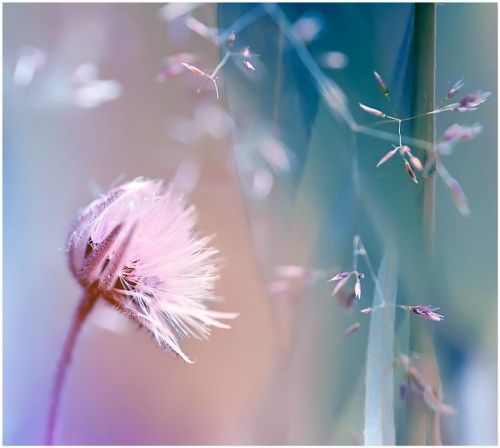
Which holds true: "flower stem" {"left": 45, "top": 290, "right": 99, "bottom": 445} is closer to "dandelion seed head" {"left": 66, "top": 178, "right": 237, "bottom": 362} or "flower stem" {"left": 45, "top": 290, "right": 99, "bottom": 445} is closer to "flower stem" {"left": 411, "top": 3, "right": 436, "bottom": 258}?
"dandelion seed head" {"left": 66, "top": 178, "right": 237, "bottom": 362}

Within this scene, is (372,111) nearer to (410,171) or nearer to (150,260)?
(410,171)

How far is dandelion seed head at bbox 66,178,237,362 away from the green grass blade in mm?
166

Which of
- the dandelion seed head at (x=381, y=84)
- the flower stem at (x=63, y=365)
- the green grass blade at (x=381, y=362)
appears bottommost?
the flower stem at (x=63, y=365)

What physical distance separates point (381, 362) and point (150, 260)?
0.28 meters

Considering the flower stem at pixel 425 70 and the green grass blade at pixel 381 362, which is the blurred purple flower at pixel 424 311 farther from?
the flower stem at pixel 425 70

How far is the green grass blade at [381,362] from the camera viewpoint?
0.46 metres

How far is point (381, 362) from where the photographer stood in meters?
0.46

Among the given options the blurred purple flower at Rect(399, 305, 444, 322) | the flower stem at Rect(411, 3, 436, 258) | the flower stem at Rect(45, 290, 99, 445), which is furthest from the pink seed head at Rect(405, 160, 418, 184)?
→ the flower stem at Rect(45, 290, 99, 445)

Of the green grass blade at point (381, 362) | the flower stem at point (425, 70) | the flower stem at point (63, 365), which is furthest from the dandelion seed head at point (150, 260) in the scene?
the flower stem at point (425, 70)

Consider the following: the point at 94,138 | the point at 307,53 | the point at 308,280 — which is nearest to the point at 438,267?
the point at 308,280

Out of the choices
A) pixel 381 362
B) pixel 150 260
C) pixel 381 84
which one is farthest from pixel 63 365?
pixel 381 84

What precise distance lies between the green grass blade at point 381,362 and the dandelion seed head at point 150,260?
0.17m

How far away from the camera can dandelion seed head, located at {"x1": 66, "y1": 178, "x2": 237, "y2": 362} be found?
16.1 inches

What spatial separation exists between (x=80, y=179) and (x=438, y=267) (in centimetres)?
43
